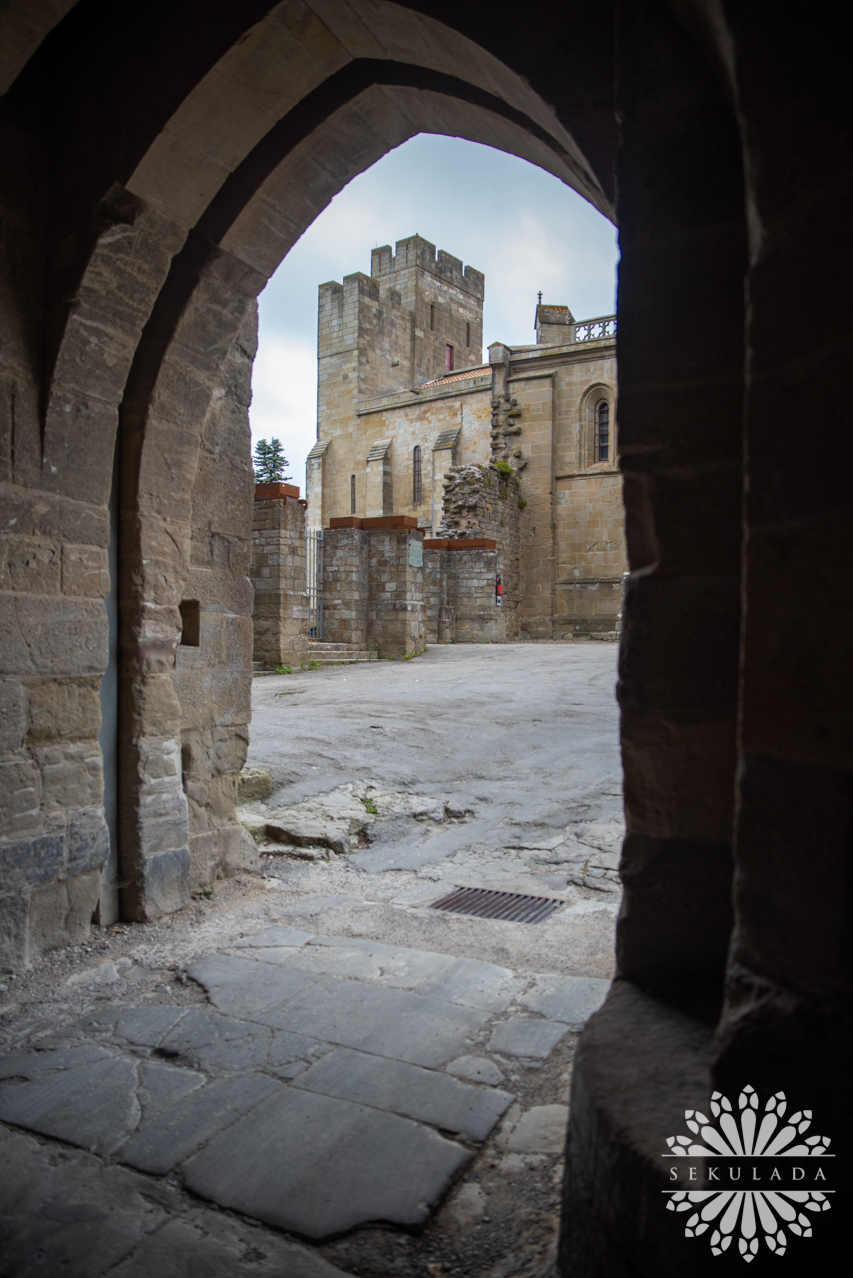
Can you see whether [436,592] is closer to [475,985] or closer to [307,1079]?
[475,985]

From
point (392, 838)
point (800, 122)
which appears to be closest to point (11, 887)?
point (392, 838)

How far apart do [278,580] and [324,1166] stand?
403 inches

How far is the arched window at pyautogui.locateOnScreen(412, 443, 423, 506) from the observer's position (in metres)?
29.1

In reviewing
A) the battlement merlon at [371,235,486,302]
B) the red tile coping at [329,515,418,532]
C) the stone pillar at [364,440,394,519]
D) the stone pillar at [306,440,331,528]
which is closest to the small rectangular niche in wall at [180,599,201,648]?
the red tile coping at [329,515,418,532]

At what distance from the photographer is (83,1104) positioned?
1.92 meters

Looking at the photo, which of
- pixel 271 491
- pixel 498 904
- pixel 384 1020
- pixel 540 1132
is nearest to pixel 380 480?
pixel 271 491

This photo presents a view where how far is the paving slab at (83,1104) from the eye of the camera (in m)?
1.81

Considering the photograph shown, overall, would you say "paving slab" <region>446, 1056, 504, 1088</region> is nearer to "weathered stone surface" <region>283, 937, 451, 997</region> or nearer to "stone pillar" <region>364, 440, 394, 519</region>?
"weathered stone surface" <region>283, 937, 451, 997</region>

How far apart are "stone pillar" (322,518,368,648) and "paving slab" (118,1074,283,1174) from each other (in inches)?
480

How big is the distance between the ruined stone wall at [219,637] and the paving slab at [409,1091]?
1671mm

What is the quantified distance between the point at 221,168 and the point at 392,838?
321cm

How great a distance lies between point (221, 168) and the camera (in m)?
2.73

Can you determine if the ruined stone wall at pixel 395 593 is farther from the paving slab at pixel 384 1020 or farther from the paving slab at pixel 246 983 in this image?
the paving slab at pixel 384 1020

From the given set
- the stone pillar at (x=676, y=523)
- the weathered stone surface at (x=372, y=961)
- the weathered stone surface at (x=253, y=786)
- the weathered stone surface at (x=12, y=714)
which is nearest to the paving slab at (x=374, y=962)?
the weathered stone surface at (x=372, y=961)
